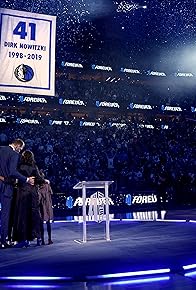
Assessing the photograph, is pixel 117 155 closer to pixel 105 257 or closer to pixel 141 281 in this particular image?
pixel 105 257

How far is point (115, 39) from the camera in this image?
2714 cm

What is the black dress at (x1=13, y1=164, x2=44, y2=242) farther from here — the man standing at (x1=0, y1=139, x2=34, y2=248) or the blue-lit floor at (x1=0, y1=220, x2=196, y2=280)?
the blue-lit floor at (x1=0, y1=220, x2=196, y2=280)

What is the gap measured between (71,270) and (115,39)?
24196mm

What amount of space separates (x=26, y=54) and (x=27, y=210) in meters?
2.22

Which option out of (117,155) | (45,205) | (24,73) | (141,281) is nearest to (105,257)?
(141,281)

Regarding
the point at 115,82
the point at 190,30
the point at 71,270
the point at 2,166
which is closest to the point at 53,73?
the point at 2,166

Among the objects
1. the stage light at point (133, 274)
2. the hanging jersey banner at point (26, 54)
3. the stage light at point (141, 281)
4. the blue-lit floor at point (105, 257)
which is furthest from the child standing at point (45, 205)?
the stage light at point (141, 281)

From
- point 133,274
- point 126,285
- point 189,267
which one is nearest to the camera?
point 126,285

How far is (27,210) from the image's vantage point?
6016 millimetres

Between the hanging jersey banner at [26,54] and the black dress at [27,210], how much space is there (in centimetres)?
118

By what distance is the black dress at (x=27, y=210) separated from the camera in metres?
5.94

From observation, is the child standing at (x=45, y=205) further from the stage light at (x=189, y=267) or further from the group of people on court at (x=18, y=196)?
the stage light at (x=189, y=267)

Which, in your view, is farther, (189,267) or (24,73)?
(24,73)

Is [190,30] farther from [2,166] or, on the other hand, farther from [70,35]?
[2,166]
